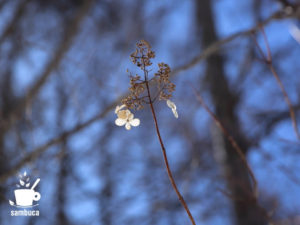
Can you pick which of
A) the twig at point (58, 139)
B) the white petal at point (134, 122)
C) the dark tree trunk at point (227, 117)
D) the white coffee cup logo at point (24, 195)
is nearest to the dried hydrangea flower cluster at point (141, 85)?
the white petal at point (134, 122)

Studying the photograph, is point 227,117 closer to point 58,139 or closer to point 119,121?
point 58,139

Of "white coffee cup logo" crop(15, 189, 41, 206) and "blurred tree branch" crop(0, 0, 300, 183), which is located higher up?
"blurred tree branch" crop(0, 0, 300, 183)

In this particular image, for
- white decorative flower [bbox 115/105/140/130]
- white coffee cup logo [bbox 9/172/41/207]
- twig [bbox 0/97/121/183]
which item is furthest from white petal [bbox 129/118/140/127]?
white coffee cup logo [bbox 9/172/41/207]

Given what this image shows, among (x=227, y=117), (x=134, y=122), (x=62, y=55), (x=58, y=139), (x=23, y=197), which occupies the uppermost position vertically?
(x=62, y=55)

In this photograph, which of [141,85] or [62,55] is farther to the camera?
[62,55]

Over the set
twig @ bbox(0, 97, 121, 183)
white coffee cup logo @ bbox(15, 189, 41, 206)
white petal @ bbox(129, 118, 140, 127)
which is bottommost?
white petal @ bbox(129, 118, 140, 127)

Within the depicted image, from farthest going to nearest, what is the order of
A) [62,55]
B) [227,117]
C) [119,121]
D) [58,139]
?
[227,117], [62,55], [58,139], [119,121]

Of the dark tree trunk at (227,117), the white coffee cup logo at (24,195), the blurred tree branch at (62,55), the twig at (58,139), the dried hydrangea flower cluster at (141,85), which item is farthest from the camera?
the dark tree trunk at (227,117)

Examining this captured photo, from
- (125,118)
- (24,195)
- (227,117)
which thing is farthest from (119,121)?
(227,117)

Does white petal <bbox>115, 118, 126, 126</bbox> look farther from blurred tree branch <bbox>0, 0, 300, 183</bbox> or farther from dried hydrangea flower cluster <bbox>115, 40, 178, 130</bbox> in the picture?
blurred tree branch <bbox>0, 0, 300, 183</bbox>

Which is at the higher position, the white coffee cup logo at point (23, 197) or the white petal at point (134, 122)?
the white coffee cup logo at point (23, 197)

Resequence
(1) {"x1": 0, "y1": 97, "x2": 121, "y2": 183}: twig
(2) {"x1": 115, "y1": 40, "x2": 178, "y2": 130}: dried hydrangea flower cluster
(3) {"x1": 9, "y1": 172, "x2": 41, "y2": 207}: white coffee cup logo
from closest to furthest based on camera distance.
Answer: (2) {"x1": 115, "y1": 40, "x2": 178, "y2": 130}: dried hydrangea flower cluster → (1) {"x1": 0, "y1": 97, "x2": 121, "y2": 183}: twig → (3) {"x1": 9, "y1": 172, "x2": 41, "y2": 207}: white coffee cup logo

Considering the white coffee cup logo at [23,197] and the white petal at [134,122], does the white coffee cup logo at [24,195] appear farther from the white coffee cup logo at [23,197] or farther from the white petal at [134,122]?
the white petal at [134,122]

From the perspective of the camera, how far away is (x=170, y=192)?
2996 millimetres
